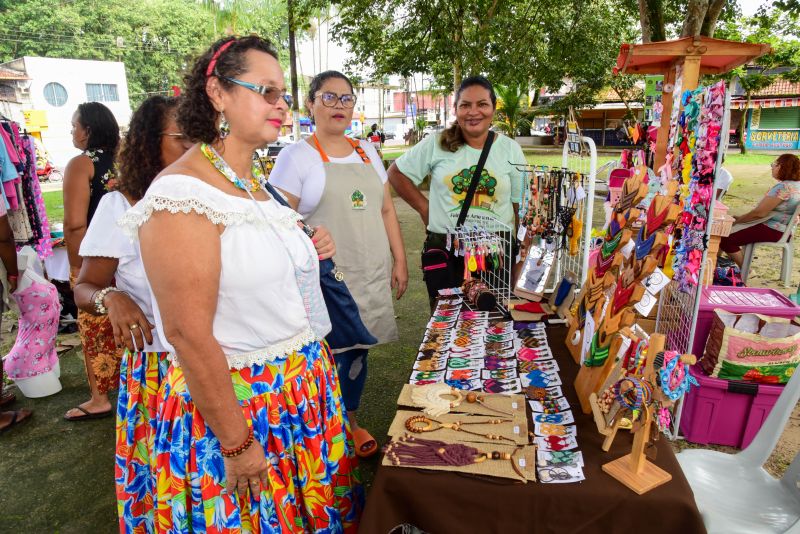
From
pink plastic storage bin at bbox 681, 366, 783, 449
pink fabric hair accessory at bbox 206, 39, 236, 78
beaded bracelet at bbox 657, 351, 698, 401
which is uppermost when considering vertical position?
pink fabric hair accessory at bbox 206, 39, 236, 78

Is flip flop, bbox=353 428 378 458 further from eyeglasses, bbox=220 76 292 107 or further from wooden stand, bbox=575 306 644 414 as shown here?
eyeglasses, bbox=220 76 292 107

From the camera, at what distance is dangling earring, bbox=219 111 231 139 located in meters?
1.26

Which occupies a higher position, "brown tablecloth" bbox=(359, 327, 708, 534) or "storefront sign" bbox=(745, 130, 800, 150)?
"storefront sign" bbox=(745, 130, 800, 150)

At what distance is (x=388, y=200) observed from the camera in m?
2.60

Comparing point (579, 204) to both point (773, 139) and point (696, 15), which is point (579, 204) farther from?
point (773, 139)

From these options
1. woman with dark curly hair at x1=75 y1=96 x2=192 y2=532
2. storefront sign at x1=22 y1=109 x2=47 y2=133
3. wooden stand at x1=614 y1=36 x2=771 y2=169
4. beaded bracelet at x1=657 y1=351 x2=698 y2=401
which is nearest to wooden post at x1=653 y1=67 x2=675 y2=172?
wooden stand at x1=614 y1=36 x2=771 y2=169

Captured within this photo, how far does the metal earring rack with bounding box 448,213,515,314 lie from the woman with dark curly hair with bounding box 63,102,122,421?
186 centimetres

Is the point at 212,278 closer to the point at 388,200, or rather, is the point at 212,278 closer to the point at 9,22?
the point at 388,200

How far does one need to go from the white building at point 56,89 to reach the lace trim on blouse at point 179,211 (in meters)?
27.9

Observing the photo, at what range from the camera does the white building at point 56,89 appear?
2497 centimetres

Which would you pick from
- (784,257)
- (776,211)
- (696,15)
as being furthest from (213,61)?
(696,15)

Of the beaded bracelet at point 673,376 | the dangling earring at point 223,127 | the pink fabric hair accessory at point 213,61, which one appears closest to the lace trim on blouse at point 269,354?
the dangling earring at point 223,127

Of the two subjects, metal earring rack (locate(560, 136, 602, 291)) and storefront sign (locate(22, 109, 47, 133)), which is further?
storefront sign (locate(22, 109, 47, 133))

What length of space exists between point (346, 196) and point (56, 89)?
32.3 metres
